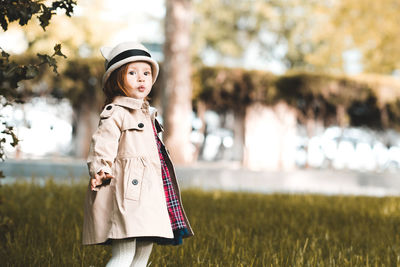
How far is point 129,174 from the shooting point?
1873 mm

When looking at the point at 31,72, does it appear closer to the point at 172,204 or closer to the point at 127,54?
the point at 127,54

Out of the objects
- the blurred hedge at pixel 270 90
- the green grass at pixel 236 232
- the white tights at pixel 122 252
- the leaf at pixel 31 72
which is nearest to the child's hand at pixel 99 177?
the white tights at pixel 122 252

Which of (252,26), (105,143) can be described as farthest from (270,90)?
(252,26)

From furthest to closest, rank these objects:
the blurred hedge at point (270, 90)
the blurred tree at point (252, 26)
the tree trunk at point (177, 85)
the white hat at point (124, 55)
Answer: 1. the blurred tree at point (252, 26)
2. the blurred hedge at point (270, 90)
3. the tree trunk at point (177, 85)
4. the white hat at point (124, 55)

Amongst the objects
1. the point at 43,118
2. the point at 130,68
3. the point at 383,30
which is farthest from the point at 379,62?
the point at 130,68

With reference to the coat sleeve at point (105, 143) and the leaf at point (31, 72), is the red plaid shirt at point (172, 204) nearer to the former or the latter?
the coat sleeve at point (105, 143)

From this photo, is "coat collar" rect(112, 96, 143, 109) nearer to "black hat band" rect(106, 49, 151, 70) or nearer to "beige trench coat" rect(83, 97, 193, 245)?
"beige trench coat" rect(83, 97, 193, 245)

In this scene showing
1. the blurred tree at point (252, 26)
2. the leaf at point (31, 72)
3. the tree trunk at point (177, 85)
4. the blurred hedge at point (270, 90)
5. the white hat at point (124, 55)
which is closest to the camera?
the white hat at point (124, 55)

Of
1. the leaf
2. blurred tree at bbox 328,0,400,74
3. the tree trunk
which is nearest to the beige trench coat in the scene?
the leaf

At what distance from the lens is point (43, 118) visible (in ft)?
41.3

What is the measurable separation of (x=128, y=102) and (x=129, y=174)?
34 centimetres

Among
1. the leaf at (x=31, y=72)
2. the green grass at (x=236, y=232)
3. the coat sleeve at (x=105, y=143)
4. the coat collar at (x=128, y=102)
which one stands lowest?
the green grass at (x=236, y=232)

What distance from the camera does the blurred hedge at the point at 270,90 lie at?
12.1m

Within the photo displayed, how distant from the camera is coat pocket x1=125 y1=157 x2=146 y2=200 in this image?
1.84 meters
